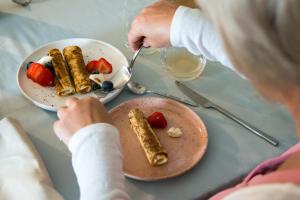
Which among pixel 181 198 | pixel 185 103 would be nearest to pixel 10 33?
pixel 185 103

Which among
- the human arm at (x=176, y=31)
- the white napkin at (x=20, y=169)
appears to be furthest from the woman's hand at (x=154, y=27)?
the white napkin at (x=20, y=169)

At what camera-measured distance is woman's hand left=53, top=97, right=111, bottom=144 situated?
2.80 ft

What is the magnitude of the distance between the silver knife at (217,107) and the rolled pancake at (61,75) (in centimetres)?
23

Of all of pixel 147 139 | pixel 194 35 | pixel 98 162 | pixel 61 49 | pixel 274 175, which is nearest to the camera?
pixel 274 175

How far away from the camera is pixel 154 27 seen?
3.45 feet

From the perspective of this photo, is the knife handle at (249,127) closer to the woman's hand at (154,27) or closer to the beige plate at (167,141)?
the beige plate at (167,141)

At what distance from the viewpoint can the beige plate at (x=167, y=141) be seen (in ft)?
2.86

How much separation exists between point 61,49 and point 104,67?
0.13 m

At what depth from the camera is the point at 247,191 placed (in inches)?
22.8

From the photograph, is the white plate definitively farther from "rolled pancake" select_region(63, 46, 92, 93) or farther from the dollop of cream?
the dollop of cream

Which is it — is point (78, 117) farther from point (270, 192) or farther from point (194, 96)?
point (270, 192)

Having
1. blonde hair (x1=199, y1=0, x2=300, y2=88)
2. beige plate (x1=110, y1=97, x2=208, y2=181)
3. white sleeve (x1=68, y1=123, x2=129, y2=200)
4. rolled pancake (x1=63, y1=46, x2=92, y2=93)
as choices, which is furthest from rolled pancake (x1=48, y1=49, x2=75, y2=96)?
blonde hair (x1=199, y1=0, x2=300, y2=88)

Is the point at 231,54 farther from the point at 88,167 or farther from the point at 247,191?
the point at 88,167

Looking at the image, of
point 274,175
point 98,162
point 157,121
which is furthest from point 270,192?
point 157,121
